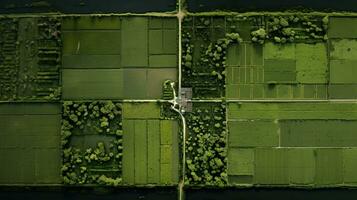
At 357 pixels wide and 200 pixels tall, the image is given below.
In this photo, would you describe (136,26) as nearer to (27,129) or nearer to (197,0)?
(197,0)

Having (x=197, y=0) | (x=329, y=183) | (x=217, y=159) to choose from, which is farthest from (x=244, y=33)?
(x=329, y=183)

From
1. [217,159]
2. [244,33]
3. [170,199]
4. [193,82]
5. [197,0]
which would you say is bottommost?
[170,199]

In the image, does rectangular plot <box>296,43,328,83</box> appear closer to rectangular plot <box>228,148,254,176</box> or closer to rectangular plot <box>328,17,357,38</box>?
rectangular plot <box>328,17,357,38</box>

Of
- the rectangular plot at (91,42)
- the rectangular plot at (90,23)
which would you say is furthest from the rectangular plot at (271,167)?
the rectangular plot at (90,23)

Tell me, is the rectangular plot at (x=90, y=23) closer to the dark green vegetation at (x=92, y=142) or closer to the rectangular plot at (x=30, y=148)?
the dark green vegetation at (x=92, y=142)

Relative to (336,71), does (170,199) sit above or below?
below
